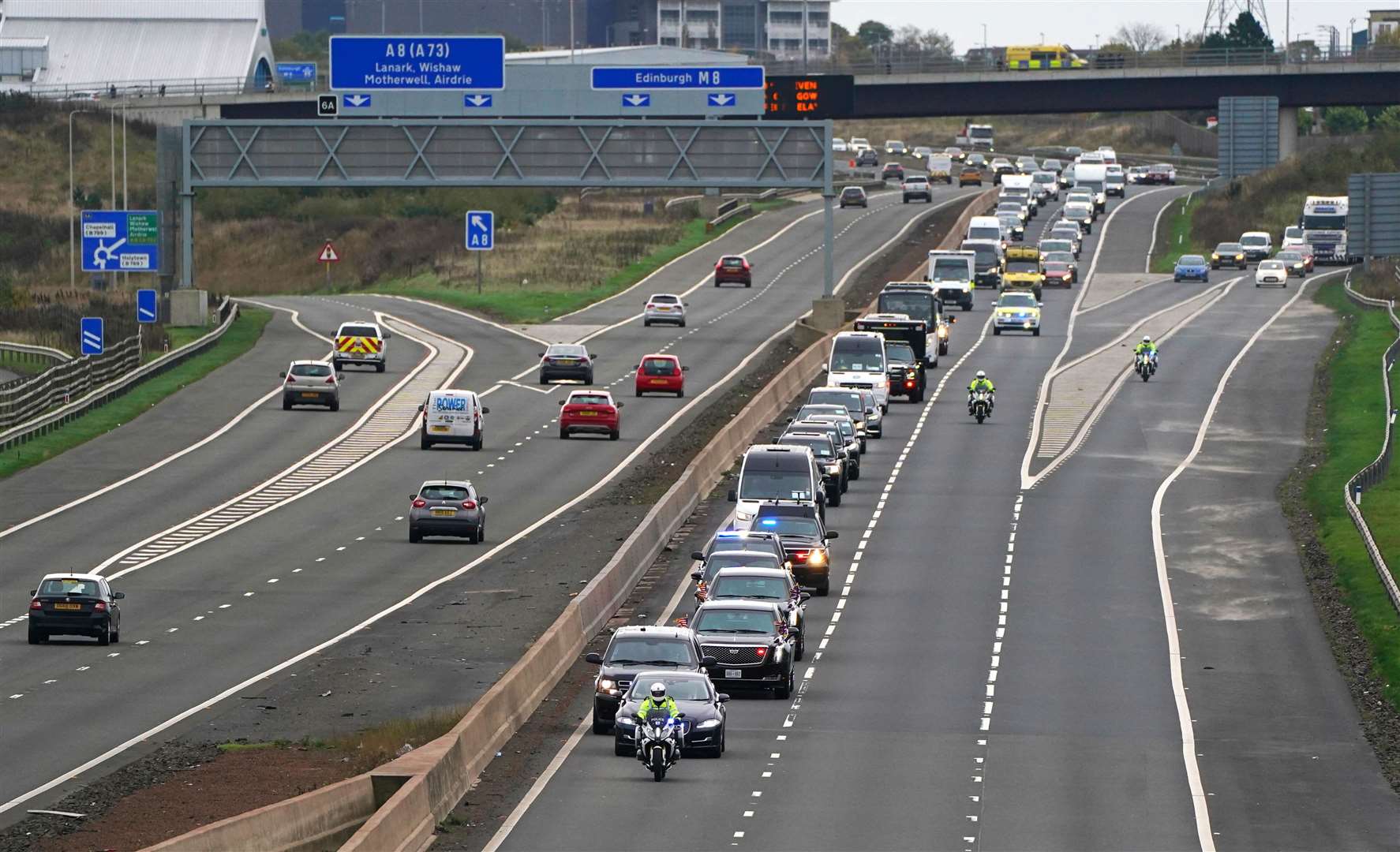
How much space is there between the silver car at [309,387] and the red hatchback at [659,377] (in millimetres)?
9416

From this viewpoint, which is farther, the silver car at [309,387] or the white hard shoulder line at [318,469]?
the silver car at [309,387]

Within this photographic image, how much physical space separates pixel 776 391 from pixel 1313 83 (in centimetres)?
7629

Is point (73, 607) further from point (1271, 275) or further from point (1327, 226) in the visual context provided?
point (1327, 226)

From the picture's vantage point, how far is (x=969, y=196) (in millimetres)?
151250

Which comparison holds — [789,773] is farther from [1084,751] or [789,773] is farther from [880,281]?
[880,281]

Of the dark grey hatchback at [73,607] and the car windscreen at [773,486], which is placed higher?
the car windscreen at [773,486]

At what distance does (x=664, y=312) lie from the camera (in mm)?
93438

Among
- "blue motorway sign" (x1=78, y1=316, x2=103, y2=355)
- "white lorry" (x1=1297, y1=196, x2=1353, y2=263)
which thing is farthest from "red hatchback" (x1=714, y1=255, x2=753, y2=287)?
"blue motorway sign" (x1=78, y1=316, x2=103, y2=355)

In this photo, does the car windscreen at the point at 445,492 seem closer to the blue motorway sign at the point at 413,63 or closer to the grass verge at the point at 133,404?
the grass verge at the point at 133,404

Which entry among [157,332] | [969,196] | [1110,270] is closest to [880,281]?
[1110,270]

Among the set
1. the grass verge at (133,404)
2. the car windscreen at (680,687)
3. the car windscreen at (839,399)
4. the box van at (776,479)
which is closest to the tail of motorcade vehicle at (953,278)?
the grass verge at (133,404)

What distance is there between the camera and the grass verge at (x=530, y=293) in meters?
101

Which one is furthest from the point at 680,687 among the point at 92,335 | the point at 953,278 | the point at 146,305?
the point at 953,278

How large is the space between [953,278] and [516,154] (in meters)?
19.4
